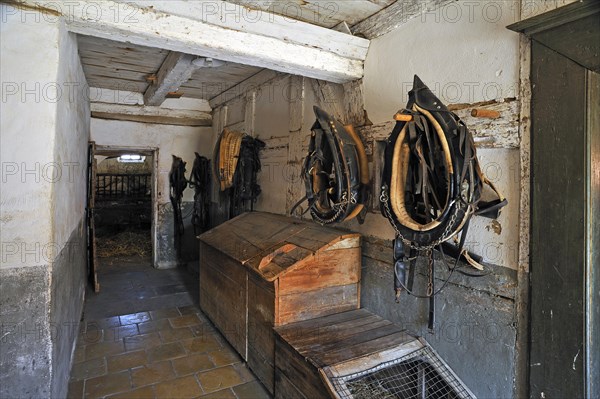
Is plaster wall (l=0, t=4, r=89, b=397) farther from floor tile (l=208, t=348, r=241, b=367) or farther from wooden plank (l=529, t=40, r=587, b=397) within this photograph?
wooden plank (l=529, t=40, r=587, b=397)

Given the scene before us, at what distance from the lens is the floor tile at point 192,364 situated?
9.34 feet

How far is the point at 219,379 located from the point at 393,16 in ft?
9.55

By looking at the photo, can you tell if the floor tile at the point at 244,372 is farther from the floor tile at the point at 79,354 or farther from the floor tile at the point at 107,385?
the floor tile at the point at 79,354

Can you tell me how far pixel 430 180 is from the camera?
184 cm

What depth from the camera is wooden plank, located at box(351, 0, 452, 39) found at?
2180 mm

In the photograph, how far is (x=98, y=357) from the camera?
120 inches

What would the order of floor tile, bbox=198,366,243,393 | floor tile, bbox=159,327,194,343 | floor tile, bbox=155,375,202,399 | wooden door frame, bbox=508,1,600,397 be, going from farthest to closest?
→ 1. floor tile, bbox=159,327,194,343
2. floor tile, bbox=198,366,243,393
3. floor tile, bbox=155,375,202,399
4. wooden door frame, bbox=508,1,600,397

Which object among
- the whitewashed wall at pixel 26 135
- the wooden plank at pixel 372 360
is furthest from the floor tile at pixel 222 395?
the whitewashed wall at pixel 26 135

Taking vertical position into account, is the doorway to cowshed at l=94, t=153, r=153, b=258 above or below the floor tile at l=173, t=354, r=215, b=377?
above

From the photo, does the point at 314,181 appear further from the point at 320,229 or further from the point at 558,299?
the point at 558,299

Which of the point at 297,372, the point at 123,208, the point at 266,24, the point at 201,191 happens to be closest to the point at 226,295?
the point at 297,372

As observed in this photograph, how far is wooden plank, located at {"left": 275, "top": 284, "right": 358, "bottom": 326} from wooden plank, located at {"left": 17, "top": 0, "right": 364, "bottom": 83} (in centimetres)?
158

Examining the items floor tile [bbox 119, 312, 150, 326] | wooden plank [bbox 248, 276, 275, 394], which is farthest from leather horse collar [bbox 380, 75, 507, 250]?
floor tile [bbox 119, 312, 150, 326]

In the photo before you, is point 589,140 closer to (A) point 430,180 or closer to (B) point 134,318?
(A) point 430,180
